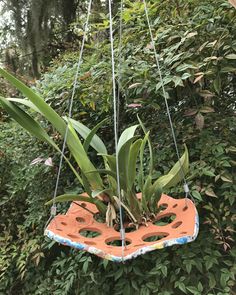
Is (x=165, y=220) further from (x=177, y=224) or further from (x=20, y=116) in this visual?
(x=20, y=116)

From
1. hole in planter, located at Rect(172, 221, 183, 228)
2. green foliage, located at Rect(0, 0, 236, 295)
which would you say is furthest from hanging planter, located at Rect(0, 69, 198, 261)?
green foliage, located at Rect(0, 0, 236, 295)

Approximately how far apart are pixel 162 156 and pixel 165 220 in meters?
0.27

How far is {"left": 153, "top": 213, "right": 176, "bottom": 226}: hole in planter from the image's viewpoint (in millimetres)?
1334

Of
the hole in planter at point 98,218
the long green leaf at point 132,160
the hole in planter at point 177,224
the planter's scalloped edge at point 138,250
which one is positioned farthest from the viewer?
the hole in planter at point 98,218

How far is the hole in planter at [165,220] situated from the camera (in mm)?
1334

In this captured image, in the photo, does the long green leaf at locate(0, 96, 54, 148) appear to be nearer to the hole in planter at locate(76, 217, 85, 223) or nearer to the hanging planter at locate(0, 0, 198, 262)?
the hanging planter at locate(0, 0, 198, 262)

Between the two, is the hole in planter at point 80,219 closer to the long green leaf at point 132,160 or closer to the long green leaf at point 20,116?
the long green leaf at point 132,160

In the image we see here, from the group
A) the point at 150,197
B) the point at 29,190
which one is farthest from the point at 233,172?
the point at 29,190

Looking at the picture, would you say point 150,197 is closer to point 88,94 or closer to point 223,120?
point 223,120

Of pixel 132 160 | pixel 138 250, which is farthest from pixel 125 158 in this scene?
pixel 138 250

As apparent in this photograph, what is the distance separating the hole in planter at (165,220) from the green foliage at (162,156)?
0.31ft

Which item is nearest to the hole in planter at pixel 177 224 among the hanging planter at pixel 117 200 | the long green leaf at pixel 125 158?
the hanging planter at pixel 117 200

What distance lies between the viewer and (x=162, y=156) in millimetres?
1582

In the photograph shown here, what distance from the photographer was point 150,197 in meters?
1.34
